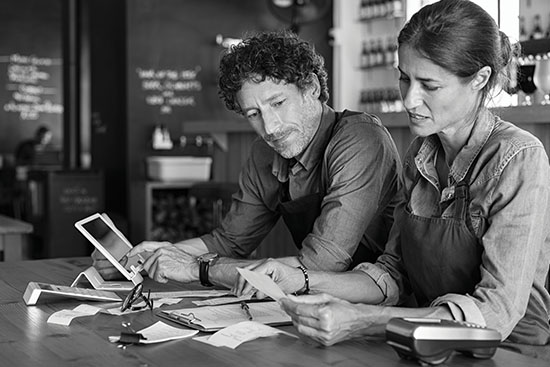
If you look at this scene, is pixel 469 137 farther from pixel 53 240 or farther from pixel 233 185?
pixel 53 240

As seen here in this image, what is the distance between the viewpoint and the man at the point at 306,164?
234 centimetres

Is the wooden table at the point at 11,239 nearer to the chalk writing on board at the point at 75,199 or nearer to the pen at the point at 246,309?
the pen at the point at 246,309

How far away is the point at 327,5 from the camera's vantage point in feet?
25.2

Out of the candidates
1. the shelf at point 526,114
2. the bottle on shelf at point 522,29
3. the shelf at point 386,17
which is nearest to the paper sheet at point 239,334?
the shelf at point 526,114

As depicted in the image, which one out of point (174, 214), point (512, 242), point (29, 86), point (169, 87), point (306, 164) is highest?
point (29, 86)

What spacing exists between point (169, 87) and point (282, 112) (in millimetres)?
5463

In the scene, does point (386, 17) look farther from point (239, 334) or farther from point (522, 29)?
point (239, 334)

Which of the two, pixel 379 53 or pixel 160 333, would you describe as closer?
pixel 160 333

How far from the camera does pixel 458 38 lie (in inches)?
71.6

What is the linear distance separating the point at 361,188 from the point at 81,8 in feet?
23.7

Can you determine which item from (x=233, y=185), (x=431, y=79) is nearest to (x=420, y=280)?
(x=431, y=79)

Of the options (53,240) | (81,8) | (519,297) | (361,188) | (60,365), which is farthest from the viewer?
(81,8)

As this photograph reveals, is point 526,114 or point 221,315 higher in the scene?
point 526,114

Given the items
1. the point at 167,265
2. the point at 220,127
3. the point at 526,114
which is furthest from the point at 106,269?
the point at 220,127
